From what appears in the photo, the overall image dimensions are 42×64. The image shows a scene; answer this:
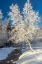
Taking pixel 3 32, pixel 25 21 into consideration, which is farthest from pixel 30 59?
pixel 3 32

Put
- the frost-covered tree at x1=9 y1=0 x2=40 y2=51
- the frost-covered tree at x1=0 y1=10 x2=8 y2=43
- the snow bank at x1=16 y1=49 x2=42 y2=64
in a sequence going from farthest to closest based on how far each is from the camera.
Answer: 1. the frost-covered tree at x1=0 y1=10 x2=8 y2=43
2. the frost-covered tree at x1=9 y1=0 x2=40 y2=51
3. the snow bank at x1=16 y1=49 x2=42 y2=64

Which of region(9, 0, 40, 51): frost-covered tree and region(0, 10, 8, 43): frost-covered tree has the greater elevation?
region(0, 10, 8, 43): frost-covered tree

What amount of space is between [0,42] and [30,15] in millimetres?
15454

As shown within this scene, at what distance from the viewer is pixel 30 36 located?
120 feet

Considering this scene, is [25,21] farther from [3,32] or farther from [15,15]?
[3,32]

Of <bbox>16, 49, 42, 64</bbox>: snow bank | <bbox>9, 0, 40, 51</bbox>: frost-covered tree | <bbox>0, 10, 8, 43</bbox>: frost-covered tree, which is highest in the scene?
<bbox>0, 10, 8, 43</bbox>: frost-covered tree

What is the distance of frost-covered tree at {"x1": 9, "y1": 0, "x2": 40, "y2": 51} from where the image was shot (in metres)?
36.5

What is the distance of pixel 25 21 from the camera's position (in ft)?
121

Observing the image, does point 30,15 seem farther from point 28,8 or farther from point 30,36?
point 30,36

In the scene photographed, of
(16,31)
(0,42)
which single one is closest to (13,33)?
(16,31)

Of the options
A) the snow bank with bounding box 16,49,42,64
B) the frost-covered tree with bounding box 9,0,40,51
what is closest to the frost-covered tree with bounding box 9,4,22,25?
the frost-covered tree with bounding box 9,0,40,51

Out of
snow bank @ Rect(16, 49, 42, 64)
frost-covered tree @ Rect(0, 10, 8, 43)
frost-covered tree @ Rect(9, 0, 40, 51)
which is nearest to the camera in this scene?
snow bank @ Rect(16, 49, 42, 64)

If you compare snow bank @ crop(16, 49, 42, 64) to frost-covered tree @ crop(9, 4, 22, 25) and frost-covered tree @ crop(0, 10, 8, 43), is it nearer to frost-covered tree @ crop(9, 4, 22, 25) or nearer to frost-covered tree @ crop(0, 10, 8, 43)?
frost-covered tree @ crop(9, 4, 22, 25)

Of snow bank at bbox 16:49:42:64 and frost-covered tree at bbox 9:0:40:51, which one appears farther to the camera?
frost-covered tree at bbox 9:0:40:51
